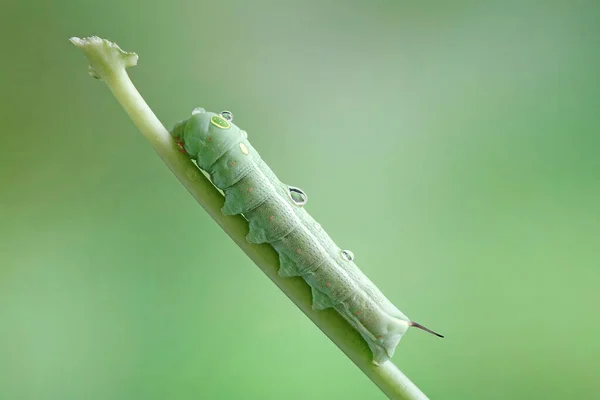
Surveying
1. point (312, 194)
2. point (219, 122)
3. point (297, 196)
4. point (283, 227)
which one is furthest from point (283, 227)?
point (312, 194)

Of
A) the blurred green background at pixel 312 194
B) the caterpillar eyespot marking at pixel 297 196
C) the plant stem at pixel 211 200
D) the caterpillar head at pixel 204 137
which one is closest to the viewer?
the plant stem at pixel 211 200

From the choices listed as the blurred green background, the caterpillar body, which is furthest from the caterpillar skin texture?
the blurred green background

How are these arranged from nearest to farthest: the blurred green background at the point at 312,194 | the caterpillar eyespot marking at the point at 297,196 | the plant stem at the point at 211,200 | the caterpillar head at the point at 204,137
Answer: the plant stem at the point at 211,200 → the caterpillar head at the point at 204,137 → the caterpillar eyespot marking at the point at 297,196 → the blurred green background at the point at 312,194

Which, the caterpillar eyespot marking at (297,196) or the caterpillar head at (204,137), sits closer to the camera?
the caterpillar head at (204,137)

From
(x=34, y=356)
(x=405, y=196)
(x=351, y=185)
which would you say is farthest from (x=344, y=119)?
(x=34, y=356)

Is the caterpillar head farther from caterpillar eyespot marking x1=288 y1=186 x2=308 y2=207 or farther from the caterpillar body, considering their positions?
caterpillar eyespot marking x1=288 y1=186 x2=308 y2=207

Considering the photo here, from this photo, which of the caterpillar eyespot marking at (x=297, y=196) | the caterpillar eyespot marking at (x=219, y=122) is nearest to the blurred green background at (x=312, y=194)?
the caterpillar eyespot marking at (x=297, y=196)

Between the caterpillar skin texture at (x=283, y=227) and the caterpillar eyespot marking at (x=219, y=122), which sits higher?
the caterpillar eyespot marking at (x=219, y=122)

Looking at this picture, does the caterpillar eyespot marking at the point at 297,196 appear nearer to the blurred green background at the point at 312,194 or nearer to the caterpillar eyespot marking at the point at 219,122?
the caterpillar eyespot marking at the point at 219,122
